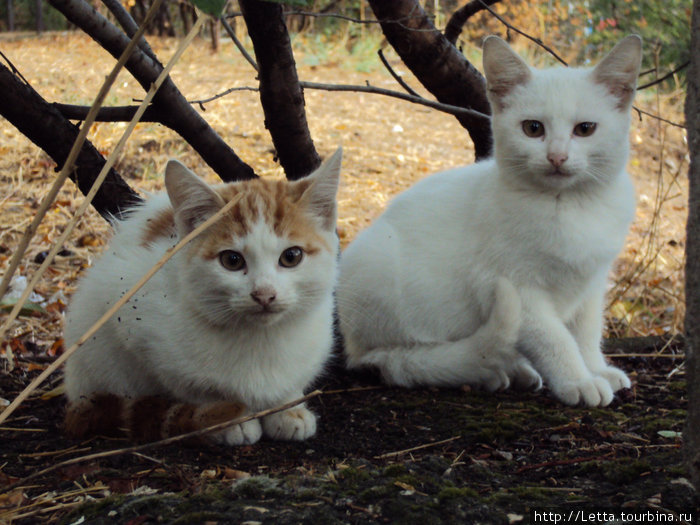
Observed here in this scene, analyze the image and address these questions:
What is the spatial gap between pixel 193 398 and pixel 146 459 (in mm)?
268

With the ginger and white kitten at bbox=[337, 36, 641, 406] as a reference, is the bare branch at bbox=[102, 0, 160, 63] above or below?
above

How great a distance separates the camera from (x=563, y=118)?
7.72 feet

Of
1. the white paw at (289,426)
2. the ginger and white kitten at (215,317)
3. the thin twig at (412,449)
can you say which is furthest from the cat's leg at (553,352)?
the white paw at (289,426)

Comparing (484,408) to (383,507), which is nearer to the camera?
(383,507)

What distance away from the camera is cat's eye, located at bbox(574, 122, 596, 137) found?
2367 millimetres

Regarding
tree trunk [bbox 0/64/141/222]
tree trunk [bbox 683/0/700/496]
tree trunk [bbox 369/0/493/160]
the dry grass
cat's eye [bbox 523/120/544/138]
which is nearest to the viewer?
tree trunk [bbox 683/0/700/496]

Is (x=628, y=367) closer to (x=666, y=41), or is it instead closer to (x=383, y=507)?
(x=383, y=507)

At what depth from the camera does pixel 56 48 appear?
27.8 feet

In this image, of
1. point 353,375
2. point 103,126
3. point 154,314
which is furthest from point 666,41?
point 154,314

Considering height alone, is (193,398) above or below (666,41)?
below

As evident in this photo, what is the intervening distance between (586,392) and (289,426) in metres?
0.96

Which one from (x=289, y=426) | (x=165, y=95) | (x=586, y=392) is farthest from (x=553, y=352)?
(x=165, y=95)

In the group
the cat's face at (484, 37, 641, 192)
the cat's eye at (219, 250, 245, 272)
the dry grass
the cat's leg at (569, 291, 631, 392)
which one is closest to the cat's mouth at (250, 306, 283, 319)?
the cat's eye at (219, 250, 245, 272)

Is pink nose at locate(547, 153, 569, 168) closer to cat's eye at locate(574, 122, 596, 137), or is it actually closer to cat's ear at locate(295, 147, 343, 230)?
cat's eye at locate(574, 122, 596, 137)
